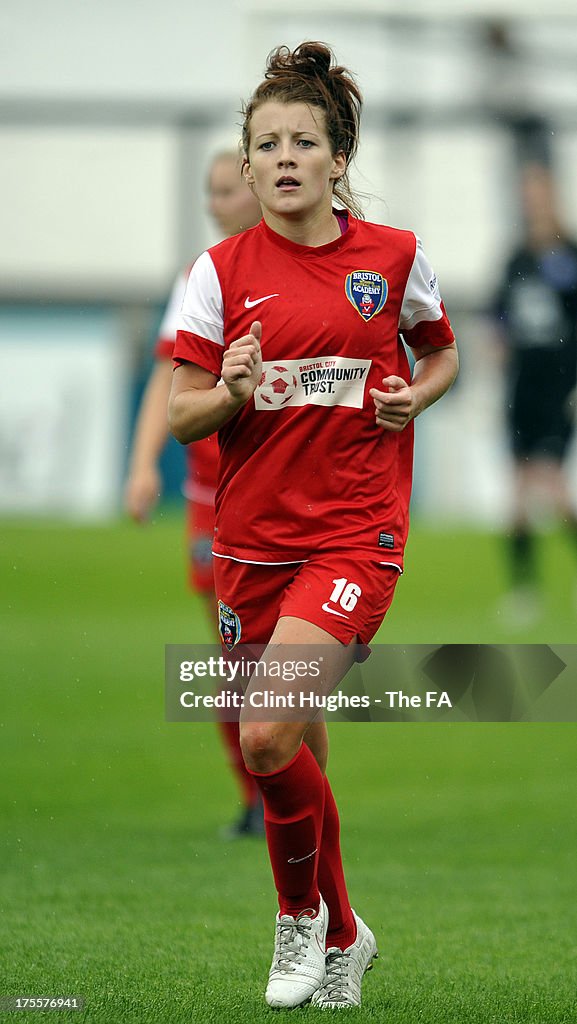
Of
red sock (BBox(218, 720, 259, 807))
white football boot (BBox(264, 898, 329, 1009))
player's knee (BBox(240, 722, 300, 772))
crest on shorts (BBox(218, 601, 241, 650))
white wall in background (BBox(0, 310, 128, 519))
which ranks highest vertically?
crest on shorts (BBox(218, 601, 241, 650))

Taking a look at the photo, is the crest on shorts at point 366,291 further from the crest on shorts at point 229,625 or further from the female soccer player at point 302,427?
the crest on shorts at point 229,625

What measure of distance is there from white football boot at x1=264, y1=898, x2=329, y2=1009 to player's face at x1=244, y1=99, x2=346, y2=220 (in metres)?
1.49

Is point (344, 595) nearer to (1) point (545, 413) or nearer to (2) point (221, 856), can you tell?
(2) point (221, 856)

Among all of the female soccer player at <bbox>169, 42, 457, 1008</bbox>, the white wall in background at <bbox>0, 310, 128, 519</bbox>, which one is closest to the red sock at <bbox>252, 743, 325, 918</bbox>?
the female soccer player at <bbox>169, 42, 457, 1008</bbox>

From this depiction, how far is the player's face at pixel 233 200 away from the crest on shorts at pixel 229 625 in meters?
1.63

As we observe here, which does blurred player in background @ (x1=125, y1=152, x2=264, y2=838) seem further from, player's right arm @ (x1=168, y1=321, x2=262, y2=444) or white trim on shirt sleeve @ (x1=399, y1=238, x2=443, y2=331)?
player's right arm @ (x1=168, y1=321, x2=262, y2=444)

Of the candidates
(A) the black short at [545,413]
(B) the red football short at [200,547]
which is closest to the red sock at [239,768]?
(B) the red football short at [200,547]

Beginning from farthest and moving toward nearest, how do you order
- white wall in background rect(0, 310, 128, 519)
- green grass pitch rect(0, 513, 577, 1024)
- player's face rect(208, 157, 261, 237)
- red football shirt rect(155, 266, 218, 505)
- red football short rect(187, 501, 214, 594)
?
white wall in background rect(0, 310, 128, 519)
red football short rect(187, 501, 214, 594)
red football shirt rect(155, 266, 218, 505)
player's face rect(208, 157, 261, 237)
green grass pitch rect(0, 513, 577, 1024)

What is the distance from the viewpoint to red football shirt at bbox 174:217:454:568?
10.7 ft

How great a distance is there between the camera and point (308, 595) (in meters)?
3.17

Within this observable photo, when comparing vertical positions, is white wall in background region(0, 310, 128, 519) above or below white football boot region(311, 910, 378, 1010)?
below

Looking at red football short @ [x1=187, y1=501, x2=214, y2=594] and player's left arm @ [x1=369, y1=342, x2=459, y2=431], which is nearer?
player's left arm @ [x1=369, y1=342, x2=459, y2=431]

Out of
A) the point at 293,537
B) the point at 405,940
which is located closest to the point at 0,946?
the point at 405,940

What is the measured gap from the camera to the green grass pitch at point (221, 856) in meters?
3.36
